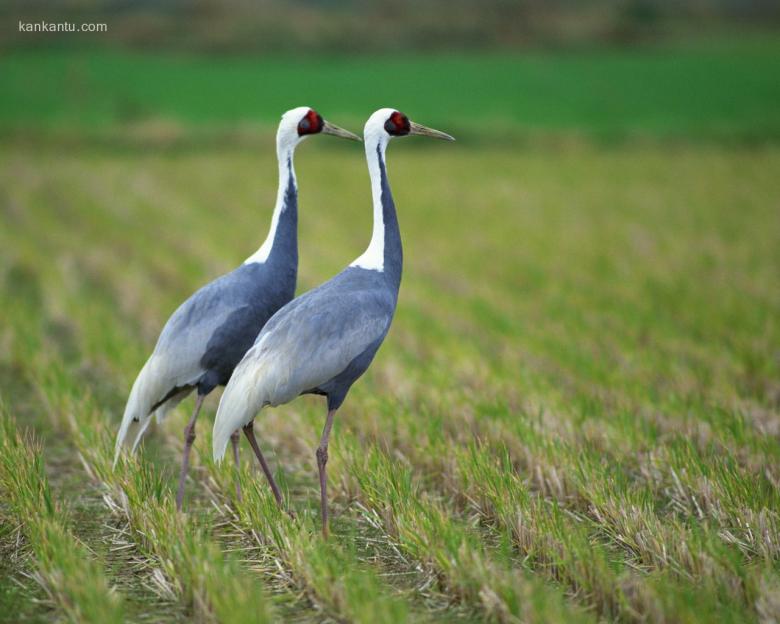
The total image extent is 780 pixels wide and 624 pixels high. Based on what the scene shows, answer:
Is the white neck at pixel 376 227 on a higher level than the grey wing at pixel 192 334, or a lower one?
higher

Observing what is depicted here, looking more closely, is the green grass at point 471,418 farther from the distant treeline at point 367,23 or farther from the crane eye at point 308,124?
the distant treeline at point 367,23

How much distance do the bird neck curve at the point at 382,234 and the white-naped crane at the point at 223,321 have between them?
32 cm

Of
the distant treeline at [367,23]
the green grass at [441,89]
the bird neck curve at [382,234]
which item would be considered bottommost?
the green grass at [441,89]

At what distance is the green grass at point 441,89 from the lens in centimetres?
2853

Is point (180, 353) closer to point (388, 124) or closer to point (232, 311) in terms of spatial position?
point (232, 311)

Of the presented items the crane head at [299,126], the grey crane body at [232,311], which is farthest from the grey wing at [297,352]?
the crane head at [299,126]

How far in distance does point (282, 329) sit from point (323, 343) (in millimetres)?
203

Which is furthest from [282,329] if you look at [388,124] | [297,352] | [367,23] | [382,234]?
[367,23]

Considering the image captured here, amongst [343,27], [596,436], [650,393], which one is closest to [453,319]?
[650,393]

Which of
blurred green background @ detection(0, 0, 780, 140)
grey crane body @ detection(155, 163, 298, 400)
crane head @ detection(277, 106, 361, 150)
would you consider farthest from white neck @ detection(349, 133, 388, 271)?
blurred green background @ detection(0, 0, 780, 140)

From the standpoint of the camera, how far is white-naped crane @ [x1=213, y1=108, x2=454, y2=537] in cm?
461

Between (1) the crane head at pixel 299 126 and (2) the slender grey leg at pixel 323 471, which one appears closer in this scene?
(2) the slender grey leg at pixel 323 471

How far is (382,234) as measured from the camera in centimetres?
499

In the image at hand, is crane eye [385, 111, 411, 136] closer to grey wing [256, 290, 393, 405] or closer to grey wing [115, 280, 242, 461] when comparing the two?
grey wing [256, 290, 393, 405]
